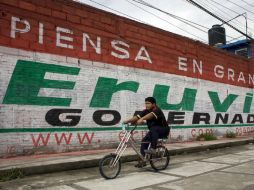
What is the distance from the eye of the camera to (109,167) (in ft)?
22.7


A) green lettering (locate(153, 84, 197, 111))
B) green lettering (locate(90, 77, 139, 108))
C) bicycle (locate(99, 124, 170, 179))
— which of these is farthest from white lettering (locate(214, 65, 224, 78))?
bicycle (locate(99, 124, 170, 179))

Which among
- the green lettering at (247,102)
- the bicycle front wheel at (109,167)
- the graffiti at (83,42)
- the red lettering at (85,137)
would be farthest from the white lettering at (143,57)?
the green lettering at (247,102)

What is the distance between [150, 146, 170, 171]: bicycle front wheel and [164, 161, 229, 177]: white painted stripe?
193 mm

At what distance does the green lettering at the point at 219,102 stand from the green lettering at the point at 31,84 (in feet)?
31.0

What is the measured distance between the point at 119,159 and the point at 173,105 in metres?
7.82

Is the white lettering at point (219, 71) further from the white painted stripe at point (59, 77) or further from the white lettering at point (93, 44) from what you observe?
the white painted stripe at point (59, 77)

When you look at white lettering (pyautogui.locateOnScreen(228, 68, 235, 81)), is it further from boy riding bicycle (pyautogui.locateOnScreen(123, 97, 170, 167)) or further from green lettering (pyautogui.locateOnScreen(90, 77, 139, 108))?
boy riding bicycle (pyautogui.locateOnScreen(123, 97, 170, 167))

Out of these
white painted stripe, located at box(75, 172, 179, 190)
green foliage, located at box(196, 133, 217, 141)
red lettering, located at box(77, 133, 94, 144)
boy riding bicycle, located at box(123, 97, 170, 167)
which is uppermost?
boy riding bicycle, located at box(123, 97, 170, 167)

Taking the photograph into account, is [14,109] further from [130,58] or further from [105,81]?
[130,58]

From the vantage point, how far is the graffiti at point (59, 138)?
373 inches

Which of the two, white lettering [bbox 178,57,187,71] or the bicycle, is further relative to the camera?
white lettering [bbox 178,57,187,71]

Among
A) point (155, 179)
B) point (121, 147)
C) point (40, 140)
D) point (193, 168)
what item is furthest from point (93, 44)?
point (155, 179)

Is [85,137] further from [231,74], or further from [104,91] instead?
[231,74]

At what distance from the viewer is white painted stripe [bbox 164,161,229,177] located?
768cm
